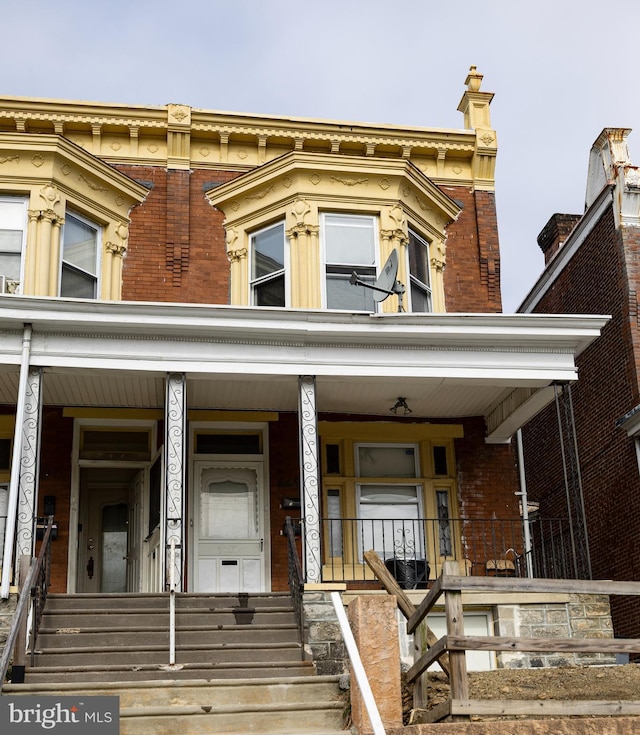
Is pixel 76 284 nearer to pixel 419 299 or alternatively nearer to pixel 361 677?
pixel 419 299

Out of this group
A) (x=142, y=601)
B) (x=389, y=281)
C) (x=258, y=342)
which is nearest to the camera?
(x=142, y=601)

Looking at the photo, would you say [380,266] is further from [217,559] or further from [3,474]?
[3,474]

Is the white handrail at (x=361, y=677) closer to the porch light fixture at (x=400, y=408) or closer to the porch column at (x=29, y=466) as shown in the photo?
the porch column at (x=29, y=466)

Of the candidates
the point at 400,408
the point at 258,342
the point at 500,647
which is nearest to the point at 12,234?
the point at 258,342

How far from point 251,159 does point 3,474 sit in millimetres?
6060

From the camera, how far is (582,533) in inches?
501

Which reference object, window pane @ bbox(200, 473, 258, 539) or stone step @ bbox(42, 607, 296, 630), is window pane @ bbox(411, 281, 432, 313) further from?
stone step @ bbox(42, 607, 296, 630)

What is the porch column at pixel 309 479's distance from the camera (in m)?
11.9

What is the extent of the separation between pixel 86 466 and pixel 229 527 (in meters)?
2.18

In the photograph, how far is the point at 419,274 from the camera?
1584 cm

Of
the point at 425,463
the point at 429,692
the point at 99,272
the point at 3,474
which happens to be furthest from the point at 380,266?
the point at 429,692

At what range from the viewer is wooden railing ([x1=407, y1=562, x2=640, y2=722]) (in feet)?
23.7

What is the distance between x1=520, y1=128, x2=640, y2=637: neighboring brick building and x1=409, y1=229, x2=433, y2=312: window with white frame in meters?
3.44

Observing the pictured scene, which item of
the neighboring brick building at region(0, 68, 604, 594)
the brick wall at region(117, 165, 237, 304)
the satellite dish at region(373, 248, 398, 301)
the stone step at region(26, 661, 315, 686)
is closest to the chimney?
the neighboring brick building at region(0, 68, 604, 594)
